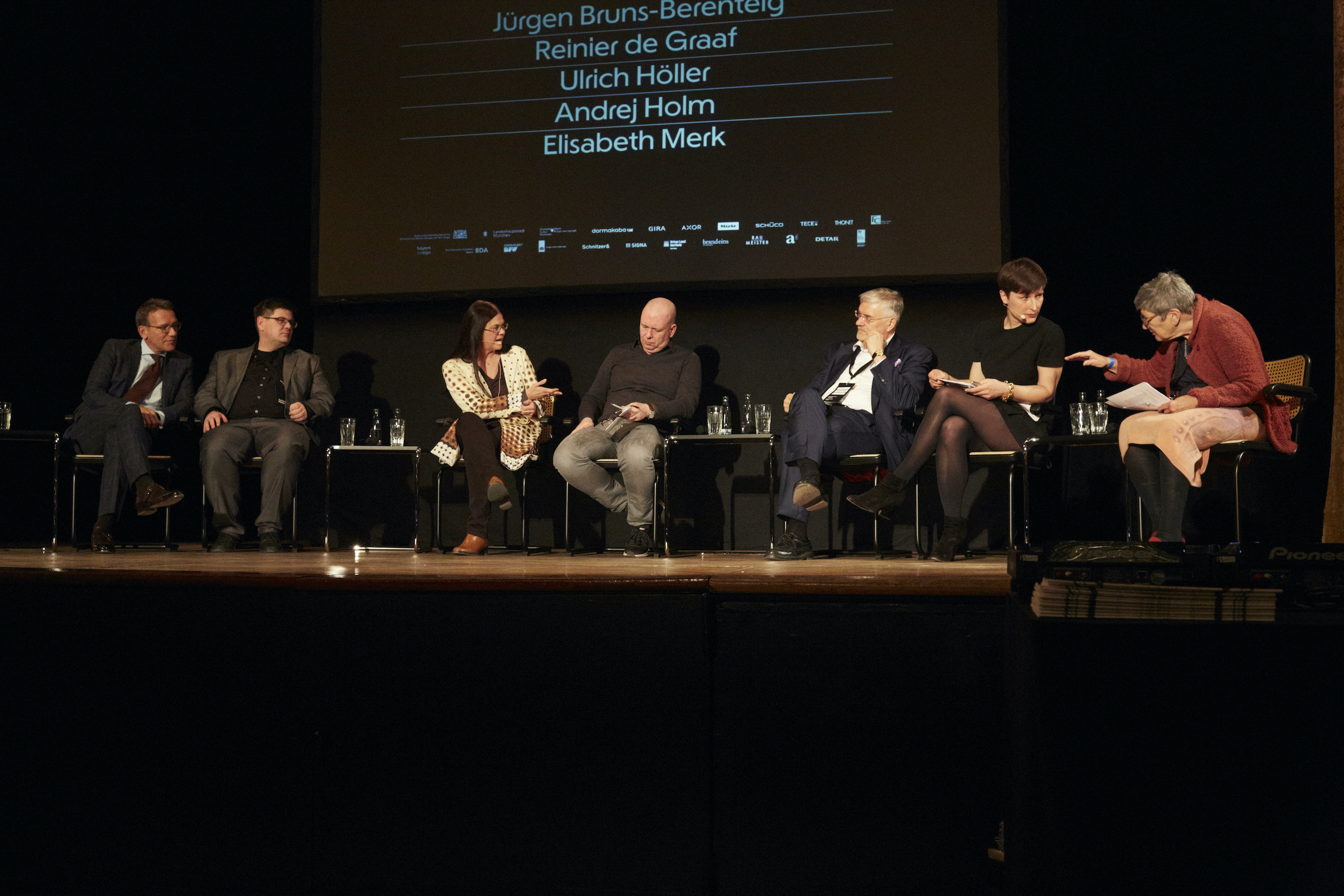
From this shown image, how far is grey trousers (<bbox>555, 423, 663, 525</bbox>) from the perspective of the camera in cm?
401

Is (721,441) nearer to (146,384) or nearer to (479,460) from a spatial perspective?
(479,460)

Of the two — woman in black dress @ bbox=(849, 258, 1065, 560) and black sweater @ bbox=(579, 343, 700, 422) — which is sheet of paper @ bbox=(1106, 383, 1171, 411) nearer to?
woman in black dress @ bbox=(849, 258, 1065, 560)

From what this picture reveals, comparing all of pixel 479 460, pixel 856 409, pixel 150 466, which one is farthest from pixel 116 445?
pixel 856 409

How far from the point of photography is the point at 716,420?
399 centimetres

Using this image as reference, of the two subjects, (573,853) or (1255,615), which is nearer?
(1255,615)

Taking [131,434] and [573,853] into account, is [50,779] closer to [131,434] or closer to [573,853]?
[573,853]

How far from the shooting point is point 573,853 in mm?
1785

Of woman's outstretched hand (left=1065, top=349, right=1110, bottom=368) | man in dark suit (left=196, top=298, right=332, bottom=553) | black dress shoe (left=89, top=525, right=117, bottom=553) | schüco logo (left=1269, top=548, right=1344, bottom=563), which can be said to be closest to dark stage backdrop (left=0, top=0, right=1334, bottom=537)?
man in dark suit (left=196, top=298, right=332, bottom=553)

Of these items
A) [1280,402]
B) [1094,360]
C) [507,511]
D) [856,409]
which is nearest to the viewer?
[1280,402]

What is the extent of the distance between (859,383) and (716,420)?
579 mm

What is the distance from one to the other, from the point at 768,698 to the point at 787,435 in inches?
82.7

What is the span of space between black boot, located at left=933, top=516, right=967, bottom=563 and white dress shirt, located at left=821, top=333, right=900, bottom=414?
1.68ft

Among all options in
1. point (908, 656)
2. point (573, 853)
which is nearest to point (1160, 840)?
point (908, 656)

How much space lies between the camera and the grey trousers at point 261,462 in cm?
412
